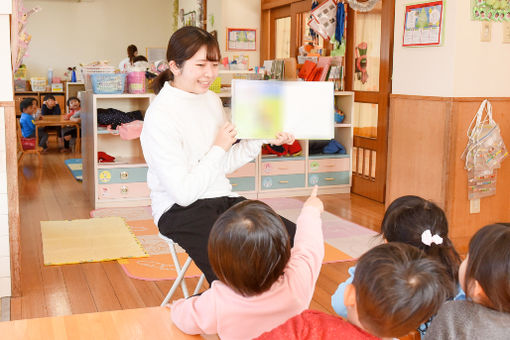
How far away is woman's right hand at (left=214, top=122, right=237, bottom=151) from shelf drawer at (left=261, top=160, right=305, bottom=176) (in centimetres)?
310

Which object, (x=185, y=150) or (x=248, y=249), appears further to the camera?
(x=185, y=150)

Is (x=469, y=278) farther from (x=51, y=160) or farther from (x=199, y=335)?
(x=51, y=160)

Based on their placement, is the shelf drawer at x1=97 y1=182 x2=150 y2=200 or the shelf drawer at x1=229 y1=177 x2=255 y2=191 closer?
the shelf drawer at x1=97 y1=182 x2=150 y2=200

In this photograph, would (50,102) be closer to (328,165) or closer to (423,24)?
(328,165)

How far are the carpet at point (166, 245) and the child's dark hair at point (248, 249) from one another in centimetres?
191

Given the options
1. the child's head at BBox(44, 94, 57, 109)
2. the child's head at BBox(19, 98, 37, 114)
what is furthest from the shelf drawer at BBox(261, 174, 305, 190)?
the child's head at BBox(44, 94, 57, 109)

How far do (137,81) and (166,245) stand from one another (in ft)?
5.27

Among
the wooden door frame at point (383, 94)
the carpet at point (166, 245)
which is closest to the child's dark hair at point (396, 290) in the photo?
the carpet at point (166, 245)

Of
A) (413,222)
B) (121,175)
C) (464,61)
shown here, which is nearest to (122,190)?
(121,175)

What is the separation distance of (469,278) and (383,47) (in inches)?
155

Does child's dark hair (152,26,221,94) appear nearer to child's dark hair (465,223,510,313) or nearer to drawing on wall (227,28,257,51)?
child's dark hair (465,223,510,313)

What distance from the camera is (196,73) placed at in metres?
2.06

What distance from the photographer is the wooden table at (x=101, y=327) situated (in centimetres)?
125

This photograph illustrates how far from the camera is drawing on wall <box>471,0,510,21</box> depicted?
339cm
